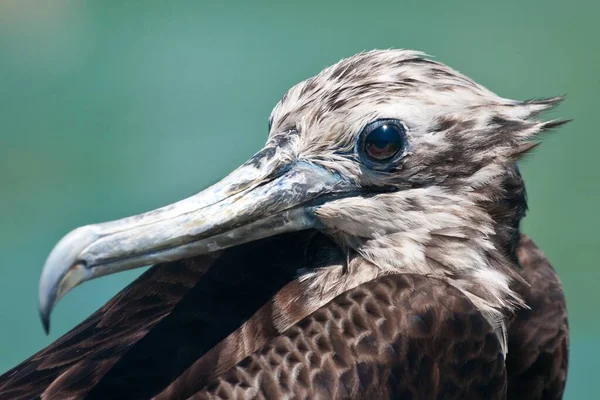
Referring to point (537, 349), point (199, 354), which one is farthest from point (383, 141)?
point (537, 349)

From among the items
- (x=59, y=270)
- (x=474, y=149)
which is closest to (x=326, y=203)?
(x=474, y=149)

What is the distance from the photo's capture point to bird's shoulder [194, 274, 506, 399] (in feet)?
7.29

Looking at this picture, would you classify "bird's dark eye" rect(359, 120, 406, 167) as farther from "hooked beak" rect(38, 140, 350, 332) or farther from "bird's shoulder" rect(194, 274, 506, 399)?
"bird's shoulder" rect(194, 274, 506, 399)

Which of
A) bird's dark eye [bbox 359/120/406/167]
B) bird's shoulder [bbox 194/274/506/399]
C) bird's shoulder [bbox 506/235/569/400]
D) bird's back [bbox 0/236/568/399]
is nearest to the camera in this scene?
bird's shoulder [bbox 194/274/506/399]

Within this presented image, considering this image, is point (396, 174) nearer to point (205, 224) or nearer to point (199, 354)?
point (205, 224)

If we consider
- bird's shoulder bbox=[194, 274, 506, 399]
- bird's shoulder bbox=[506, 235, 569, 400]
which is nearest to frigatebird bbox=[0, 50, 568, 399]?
bird's shoulder bbox=[194, 274, 506, 399]

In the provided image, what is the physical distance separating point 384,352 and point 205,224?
1.58 ft

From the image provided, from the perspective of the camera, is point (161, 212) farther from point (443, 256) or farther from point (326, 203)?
point (443, 256)

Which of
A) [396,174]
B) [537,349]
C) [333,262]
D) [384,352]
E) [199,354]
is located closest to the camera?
[384,352]

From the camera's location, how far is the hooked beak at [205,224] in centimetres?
226

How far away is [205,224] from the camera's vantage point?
2.37 m

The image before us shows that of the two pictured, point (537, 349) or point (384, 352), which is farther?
point (537, 349)

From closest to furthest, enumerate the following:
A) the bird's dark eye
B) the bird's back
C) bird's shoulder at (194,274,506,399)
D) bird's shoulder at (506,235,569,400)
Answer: bird's shoulder at (194,274,506,399), the bird's back, the bird's dark eye, bird's shoulder at (506,235,569,400)

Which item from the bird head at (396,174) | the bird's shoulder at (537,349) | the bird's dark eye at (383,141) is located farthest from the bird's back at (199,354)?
the bird's dark eye at (383,141)
